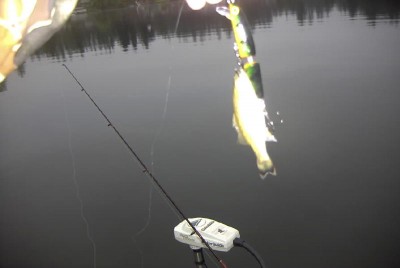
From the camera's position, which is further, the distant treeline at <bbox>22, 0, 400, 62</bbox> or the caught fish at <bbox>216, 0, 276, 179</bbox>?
the distant treeline at <bbox>22, 0, 400, 62</bbox>

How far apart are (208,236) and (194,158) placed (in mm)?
5448

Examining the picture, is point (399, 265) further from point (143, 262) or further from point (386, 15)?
point (386, 15)

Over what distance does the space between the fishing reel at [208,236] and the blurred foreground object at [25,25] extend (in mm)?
1204

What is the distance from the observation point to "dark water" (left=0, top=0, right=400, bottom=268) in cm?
515

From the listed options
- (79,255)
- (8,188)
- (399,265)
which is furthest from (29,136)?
(399,265)

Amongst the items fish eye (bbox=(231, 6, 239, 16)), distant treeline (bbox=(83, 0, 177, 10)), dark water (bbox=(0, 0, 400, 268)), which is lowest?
dark water (bbox=(0, 0, 400, 268))

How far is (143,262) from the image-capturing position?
526 cm

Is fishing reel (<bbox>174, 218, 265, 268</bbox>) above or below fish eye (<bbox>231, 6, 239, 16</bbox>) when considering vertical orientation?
below

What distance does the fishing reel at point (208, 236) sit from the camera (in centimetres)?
178

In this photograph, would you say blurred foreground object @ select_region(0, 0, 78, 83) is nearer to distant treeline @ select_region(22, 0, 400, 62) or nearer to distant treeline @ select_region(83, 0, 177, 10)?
distant treeline @ select_region(22, 0, 400, 62)

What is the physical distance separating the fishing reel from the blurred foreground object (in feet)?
3.95

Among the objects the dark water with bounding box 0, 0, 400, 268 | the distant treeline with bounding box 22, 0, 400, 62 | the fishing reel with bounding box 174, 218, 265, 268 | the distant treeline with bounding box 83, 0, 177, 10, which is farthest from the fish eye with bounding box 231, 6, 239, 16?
the fishing reel with bounding box 174, 218, 265, 268

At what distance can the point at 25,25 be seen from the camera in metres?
1.52

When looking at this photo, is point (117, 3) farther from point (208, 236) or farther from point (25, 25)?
point (208, 236)
